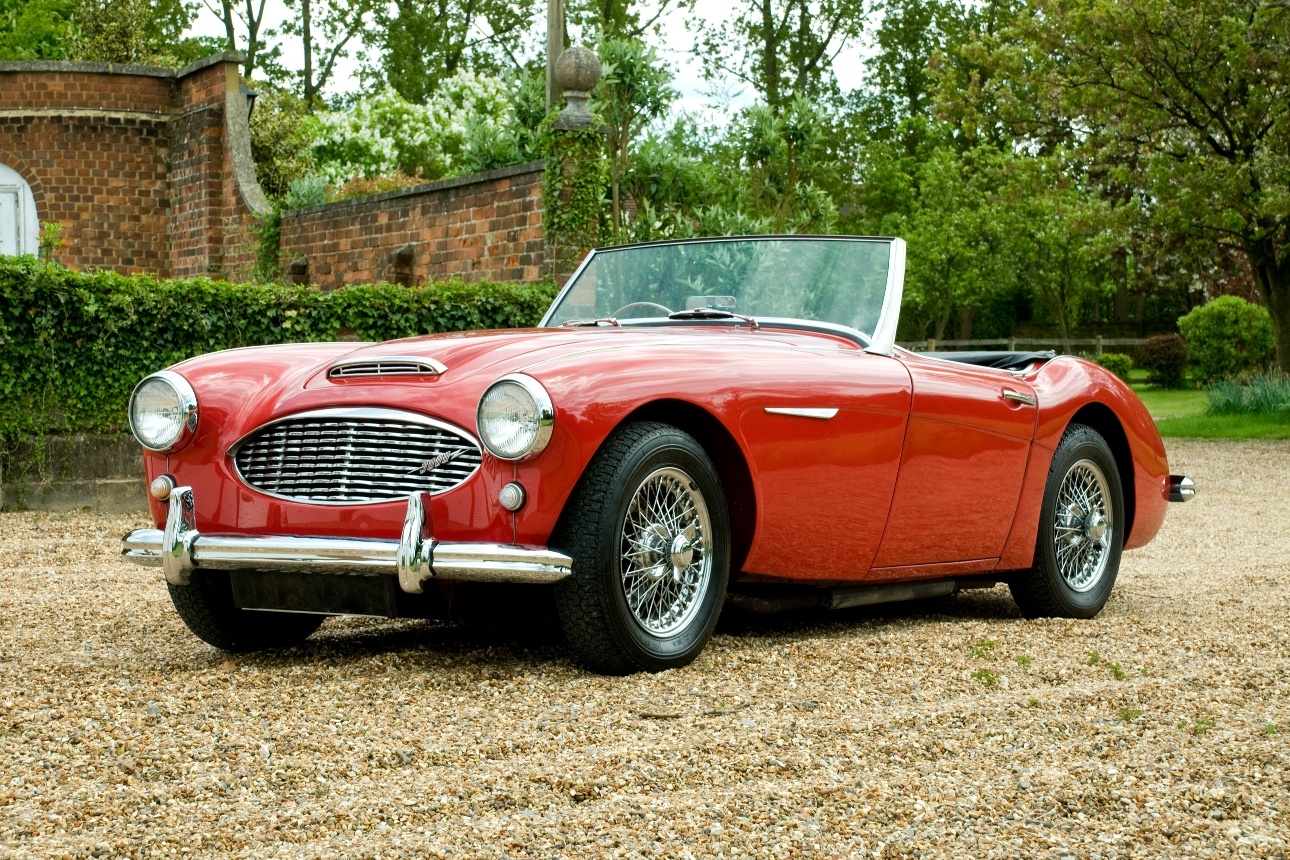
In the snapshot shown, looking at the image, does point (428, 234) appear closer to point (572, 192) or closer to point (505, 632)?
point (572, 192)

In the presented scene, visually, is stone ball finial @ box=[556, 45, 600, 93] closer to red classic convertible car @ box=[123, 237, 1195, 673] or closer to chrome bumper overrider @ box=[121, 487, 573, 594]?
red classic convertible car @ box=[123, 237, 1195, 673]

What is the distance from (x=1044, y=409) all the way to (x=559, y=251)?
7.12 meters

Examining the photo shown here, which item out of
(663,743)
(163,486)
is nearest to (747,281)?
(163,486)

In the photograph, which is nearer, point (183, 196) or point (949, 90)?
point (183, 196)

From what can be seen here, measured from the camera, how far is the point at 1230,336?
2748cm

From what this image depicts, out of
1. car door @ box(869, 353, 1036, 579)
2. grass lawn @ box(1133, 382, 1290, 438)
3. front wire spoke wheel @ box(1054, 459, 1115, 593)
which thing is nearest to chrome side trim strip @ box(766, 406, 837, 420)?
car door @ box(869, 353, 1036, 579)

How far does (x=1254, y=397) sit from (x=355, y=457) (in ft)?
62.6

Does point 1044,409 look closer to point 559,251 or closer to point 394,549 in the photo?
point 394,549

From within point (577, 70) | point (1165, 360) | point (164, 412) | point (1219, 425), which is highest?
point (577, 70)

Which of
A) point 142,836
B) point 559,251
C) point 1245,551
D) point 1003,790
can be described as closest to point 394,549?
point 142,836

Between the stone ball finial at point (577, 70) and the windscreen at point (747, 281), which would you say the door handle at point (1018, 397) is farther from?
the stone ball finial at point (577, 70)

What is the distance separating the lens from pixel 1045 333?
4356 cm

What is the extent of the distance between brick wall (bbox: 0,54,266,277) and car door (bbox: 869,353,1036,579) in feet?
55.0

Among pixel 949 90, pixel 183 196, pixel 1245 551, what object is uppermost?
pixel 949 90
